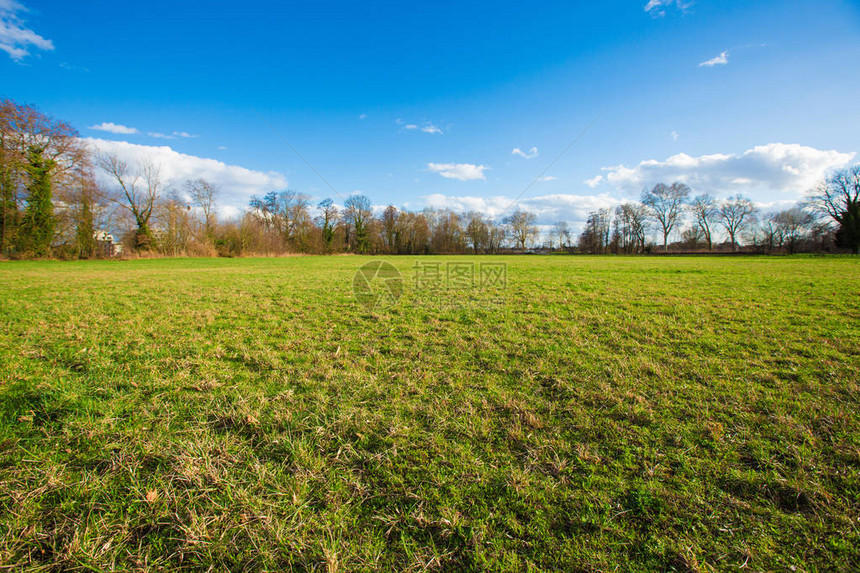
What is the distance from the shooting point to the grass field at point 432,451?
6.30 ft

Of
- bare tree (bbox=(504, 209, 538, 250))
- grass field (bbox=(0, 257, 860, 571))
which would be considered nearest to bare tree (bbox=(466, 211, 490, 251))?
bare tree (bbox=(504, 209, 538, 250))

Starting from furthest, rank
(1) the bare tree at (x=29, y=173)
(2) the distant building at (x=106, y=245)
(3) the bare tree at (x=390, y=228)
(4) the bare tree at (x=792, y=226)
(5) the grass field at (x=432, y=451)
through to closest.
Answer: (3) the bare tree at (x=390, y=228) → (4) the bare tree at (x=792, y=226) → (2) the distant building at (x=106, y=245) → (1) the bare tree at (x=29, y=173) → (5) the grass field at (x=432, y=451)

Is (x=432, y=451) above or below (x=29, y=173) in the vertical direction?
below

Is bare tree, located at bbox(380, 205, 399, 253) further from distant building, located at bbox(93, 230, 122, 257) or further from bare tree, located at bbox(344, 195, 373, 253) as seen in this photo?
distant building, located at bbox(93, 230, 122, 257)

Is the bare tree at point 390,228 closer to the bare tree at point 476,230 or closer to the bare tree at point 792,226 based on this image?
the bare tree at point 476,230

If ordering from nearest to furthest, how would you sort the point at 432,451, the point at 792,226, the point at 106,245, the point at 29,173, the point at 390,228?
the point at 432,451 → the point at 29,173 → the point at 106,245 → the point at 792,226 → the point at 390,228

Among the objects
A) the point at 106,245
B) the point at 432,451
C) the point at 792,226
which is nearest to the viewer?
the point at 432,451

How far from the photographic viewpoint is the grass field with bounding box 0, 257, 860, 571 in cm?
192

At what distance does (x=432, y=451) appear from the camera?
2793 millimetres

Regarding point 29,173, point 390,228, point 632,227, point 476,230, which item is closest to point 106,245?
point 29,173

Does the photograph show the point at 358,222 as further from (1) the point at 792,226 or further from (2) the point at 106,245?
(1) the point at 792,226

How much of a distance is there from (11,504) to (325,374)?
103 inches

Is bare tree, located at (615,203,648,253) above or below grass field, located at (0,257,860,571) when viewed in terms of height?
above

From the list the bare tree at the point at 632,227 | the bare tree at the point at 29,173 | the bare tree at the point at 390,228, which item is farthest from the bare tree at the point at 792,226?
the bare tree at the point at 29,173
